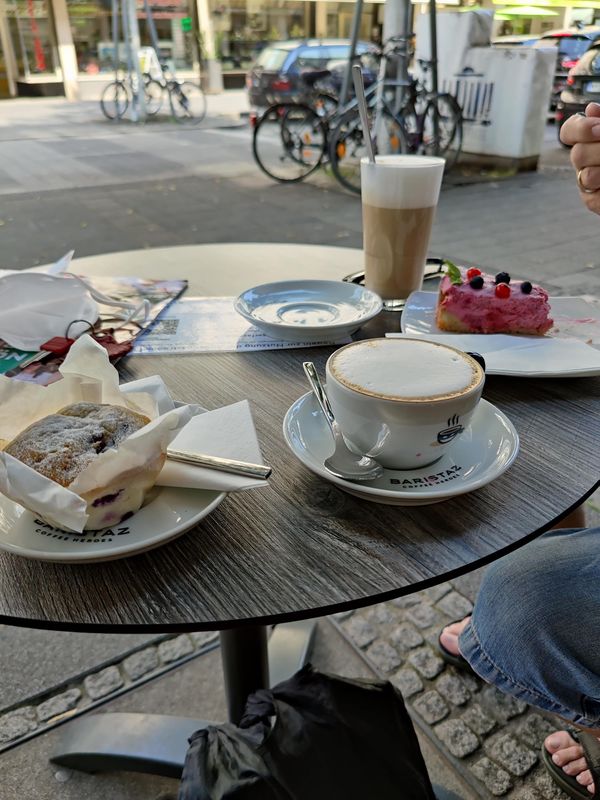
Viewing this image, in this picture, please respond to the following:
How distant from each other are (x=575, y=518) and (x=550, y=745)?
0.49 metres

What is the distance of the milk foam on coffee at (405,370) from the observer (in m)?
0.71

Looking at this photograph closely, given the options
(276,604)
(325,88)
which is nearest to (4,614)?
(276,604)

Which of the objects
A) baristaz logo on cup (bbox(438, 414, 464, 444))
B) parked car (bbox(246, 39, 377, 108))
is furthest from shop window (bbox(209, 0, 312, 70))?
baristaz logo on cup (bbox(438, 414, 464, 444))

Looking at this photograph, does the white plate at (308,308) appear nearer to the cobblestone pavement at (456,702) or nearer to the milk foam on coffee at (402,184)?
the milk foam on coffee at (402,184)

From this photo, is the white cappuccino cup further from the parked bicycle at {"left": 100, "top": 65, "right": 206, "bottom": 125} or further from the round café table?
the parked bicycle at {"left": 100, "top": 65, "right": 206, "bottom": 125}

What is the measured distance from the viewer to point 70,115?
539 inches

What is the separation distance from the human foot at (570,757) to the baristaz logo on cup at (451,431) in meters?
1.01

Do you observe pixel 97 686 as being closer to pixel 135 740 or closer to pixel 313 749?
pixel 135 740

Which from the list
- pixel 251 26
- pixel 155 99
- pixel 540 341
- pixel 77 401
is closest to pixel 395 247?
pixel 540 341

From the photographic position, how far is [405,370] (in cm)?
75

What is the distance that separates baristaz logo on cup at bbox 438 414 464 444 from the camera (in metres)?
0.71

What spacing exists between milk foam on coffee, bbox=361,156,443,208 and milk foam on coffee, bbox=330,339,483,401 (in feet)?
1.65

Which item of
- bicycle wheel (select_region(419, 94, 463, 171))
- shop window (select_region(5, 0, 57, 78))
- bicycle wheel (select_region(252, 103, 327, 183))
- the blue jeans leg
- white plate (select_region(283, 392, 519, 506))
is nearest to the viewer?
white plate (select_region(283, 392, 519, 506))

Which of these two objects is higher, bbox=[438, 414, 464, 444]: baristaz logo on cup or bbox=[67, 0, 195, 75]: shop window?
bbox=[67, 0, 195, 75]: shop window
